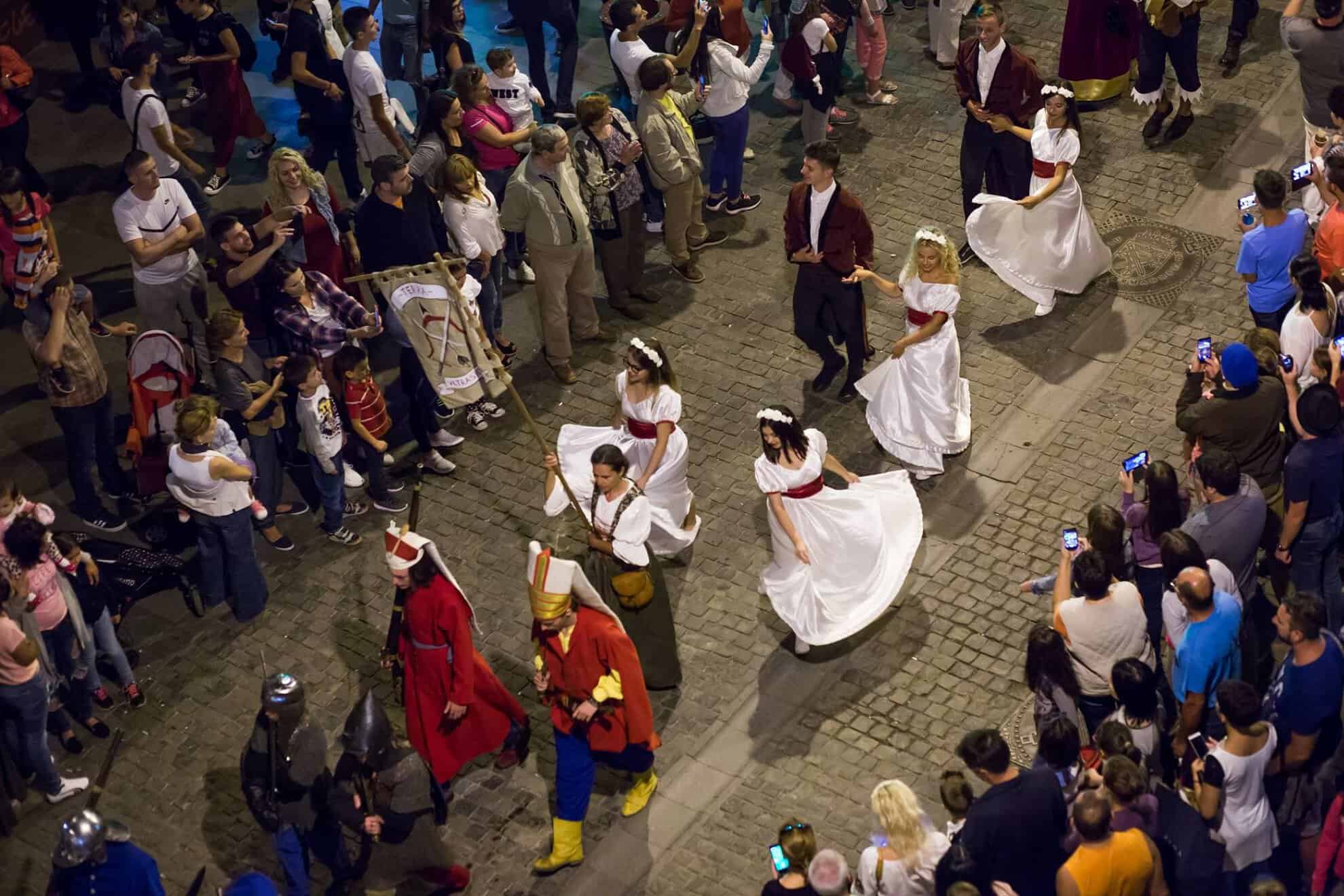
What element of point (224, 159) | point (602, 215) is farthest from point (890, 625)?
point (224, 159)

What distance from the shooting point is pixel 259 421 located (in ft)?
39.8

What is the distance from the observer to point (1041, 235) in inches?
546

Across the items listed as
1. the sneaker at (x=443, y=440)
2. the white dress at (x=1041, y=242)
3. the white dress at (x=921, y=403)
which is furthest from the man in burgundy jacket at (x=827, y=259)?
the sneaker at (x=443, y=440)

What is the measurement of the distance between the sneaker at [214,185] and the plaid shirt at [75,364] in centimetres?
358

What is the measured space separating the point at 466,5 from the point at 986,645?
9.33 metres

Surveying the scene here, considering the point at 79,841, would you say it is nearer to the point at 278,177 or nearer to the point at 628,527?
the point at 628,527

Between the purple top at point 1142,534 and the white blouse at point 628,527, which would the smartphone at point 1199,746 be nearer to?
the purple top at point 1142,534

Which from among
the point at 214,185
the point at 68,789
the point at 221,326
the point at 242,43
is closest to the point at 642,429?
the point at 221,326

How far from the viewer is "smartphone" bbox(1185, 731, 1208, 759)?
923 centimetres

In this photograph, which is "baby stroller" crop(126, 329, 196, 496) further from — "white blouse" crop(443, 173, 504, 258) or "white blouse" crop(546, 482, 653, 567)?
"white blouse" crop(546, 482, 653, 567)

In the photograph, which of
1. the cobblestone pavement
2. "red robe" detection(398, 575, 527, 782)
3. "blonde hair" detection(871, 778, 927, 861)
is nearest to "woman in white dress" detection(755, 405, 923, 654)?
the cobblestone pavement

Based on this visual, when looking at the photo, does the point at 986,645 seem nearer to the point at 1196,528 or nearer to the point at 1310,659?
the point at 1196,528

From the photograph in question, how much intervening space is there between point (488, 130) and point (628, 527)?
451 cm

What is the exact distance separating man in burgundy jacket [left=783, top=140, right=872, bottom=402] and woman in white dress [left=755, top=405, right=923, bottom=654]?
77.1 inches
